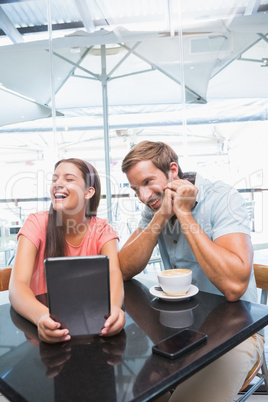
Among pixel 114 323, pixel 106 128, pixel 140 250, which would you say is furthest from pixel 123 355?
pixel 106 128

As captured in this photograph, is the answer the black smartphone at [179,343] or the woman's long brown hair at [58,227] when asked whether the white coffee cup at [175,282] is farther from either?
the woman's long brown hair at [58,227]

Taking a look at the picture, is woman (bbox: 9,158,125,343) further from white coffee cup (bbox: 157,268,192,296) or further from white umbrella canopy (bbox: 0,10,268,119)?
white umbrella canopy (bbox: 0,10,268,119)

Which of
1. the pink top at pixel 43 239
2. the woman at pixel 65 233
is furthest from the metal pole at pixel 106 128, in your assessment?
the pink top at pixel 43 239

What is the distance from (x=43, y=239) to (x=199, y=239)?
0.60 m

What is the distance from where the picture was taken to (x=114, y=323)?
67 cm

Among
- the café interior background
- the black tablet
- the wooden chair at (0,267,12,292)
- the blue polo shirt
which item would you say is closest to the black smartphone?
the black tablet

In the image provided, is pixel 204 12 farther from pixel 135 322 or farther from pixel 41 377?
pixel 41 377

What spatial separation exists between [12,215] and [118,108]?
1709 mm

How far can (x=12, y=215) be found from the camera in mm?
3428

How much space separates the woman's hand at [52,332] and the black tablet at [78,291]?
0.5 inches

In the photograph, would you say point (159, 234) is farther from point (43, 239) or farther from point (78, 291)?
point (78, 291)

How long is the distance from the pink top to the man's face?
0.21m

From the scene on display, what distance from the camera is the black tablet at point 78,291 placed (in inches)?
24.1

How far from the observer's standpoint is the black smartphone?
1.91ft
